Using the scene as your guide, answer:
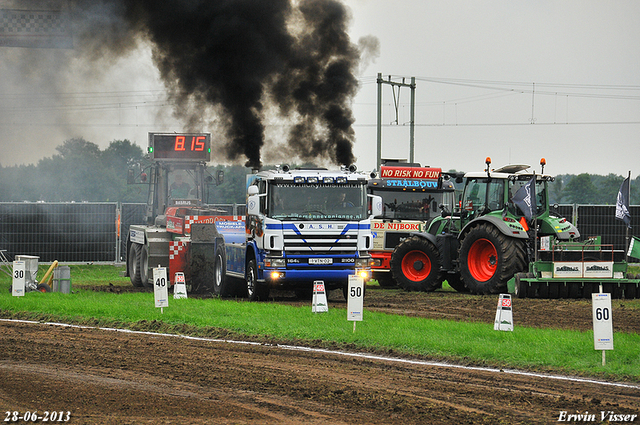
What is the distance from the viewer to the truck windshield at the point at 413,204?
2606cm

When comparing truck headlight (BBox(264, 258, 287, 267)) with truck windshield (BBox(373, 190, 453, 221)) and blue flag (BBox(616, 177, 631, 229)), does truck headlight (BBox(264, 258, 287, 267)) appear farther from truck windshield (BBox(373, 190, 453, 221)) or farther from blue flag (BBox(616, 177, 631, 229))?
blue flag (BBox(616, 177, 631, 229))

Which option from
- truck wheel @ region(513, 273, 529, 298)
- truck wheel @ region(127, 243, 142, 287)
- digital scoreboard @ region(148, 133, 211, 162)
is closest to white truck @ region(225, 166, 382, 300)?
truck wheel @ region(513, 273, 529, 298)

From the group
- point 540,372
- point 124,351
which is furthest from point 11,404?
point 540,372

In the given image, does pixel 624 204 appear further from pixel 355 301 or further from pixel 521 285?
pixel 355 301

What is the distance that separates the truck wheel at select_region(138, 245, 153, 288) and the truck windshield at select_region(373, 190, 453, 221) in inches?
281

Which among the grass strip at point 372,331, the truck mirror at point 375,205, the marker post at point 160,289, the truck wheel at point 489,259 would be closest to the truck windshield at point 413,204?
the truck wheel at point 489,259

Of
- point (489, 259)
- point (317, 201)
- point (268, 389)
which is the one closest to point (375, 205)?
point (317, 201)

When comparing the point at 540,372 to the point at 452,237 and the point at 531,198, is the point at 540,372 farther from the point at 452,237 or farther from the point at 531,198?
the point at 452,237

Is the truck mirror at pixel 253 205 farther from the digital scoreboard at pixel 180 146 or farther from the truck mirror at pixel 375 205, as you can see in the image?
the digital scoreboard at pixel 180 146

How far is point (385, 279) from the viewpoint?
26.2 m

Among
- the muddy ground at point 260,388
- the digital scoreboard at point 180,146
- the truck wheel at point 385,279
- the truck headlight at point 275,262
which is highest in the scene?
the digital scoreboard at point 180,146

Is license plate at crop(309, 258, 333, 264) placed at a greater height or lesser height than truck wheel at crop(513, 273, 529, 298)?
greater

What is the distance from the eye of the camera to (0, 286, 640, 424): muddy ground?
8.45 m

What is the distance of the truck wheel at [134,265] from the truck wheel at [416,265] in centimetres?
861
